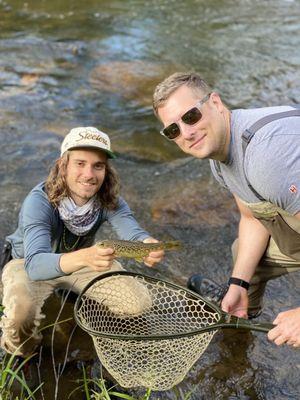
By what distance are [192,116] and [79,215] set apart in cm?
122

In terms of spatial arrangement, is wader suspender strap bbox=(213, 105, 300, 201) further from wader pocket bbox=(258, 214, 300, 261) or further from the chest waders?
wader pocket bbox=(258, 214, 300, 261)

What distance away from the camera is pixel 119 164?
725cm

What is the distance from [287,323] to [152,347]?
0.78m

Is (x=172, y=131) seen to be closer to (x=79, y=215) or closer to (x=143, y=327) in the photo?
(x=79, y=215)

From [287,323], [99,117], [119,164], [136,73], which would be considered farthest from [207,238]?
[136,73]

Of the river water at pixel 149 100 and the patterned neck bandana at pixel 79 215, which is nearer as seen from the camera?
the patterned neck bandana at pixel 79 215

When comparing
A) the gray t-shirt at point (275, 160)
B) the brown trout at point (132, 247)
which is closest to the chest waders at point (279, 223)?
the gray t-shirt at point (275, 160)

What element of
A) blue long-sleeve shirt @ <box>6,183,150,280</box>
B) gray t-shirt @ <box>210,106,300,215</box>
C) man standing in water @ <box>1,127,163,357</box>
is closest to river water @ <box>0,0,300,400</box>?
man standing in water @ <box>1,127,163,357</box>

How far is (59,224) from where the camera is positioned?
13.4 feet

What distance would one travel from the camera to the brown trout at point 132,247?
3.24 m

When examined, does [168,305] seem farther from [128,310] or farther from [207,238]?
[207,238]

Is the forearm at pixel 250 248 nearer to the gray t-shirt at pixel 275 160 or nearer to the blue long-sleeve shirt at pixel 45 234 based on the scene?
the blue long-sleeve shirt at pixel 45 234

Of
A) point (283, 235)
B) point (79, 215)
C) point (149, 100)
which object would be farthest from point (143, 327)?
point (149, 100)

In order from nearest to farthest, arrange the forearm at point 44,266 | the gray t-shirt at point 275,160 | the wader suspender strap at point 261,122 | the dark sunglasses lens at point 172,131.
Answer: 1. the gray t-shirt at point 275,160
2. the wader suspender strap at point 261,122
3. the dark sunglasses lens at point 172,131
4. the forearm at point 44,266
